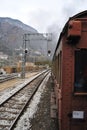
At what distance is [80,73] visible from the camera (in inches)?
282

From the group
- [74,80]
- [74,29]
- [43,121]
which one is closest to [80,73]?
[74,80]

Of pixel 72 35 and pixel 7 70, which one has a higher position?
pixel 72 35

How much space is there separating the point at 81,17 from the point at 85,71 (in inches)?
51.5

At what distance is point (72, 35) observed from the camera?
21.8ft

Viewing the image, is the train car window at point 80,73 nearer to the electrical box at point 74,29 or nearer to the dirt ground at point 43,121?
the electrical box at point 74,29

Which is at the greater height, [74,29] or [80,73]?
[74,29]

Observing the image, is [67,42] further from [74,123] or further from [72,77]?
[74,123]

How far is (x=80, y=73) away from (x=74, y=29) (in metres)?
1.13

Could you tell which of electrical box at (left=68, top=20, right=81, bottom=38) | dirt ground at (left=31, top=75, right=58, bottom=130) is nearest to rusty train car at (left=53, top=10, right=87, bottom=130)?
electrical box at (left=68, top=20, right=81, bottom=38)

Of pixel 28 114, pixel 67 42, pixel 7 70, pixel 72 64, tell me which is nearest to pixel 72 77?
pixel 72 64

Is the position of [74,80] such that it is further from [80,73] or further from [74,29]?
[74,29]

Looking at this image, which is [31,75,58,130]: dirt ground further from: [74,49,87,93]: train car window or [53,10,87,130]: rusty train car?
[74,49,87,93]: train car window

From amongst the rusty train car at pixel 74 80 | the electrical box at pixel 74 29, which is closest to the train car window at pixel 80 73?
the rusty train car at pixel 74 80

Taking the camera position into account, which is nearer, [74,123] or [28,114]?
[74,123]
